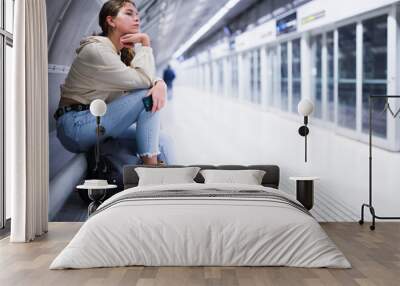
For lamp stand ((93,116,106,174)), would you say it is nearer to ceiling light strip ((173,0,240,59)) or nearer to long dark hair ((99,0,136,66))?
long dark hair ((99,0,136,66))

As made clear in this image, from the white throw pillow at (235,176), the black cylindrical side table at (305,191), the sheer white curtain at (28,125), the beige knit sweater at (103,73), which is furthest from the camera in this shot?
the beige knit sweater at (103,73)

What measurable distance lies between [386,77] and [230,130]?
6.91 feet

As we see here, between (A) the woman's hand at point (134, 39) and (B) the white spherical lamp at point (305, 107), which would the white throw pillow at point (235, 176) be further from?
(A) the woman's hand at point (134, 39)

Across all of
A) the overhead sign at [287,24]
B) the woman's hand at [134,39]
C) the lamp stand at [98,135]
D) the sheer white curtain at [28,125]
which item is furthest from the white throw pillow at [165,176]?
the overhead sign at [287,24]

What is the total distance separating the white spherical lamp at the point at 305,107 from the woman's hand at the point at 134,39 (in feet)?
7.04

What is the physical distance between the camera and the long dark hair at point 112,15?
9289 millimetres

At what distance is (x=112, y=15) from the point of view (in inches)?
367

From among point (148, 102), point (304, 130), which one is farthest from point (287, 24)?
point (148, 102)

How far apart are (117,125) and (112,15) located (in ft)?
4.70

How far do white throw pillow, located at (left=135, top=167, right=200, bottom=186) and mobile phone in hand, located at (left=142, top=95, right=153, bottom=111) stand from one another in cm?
96

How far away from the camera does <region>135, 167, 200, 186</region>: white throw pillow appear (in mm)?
8547

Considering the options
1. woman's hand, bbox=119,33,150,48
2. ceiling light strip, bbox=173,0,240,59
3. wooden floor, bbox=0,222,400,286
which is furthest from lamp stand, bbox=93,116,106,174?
wooden floor, bbox=0,222,400,286

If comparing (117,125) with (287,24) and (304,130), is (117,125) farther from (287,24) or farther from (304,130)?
(287,24)

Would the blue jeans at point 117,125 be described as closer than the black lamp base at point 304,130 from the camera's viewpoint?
No
